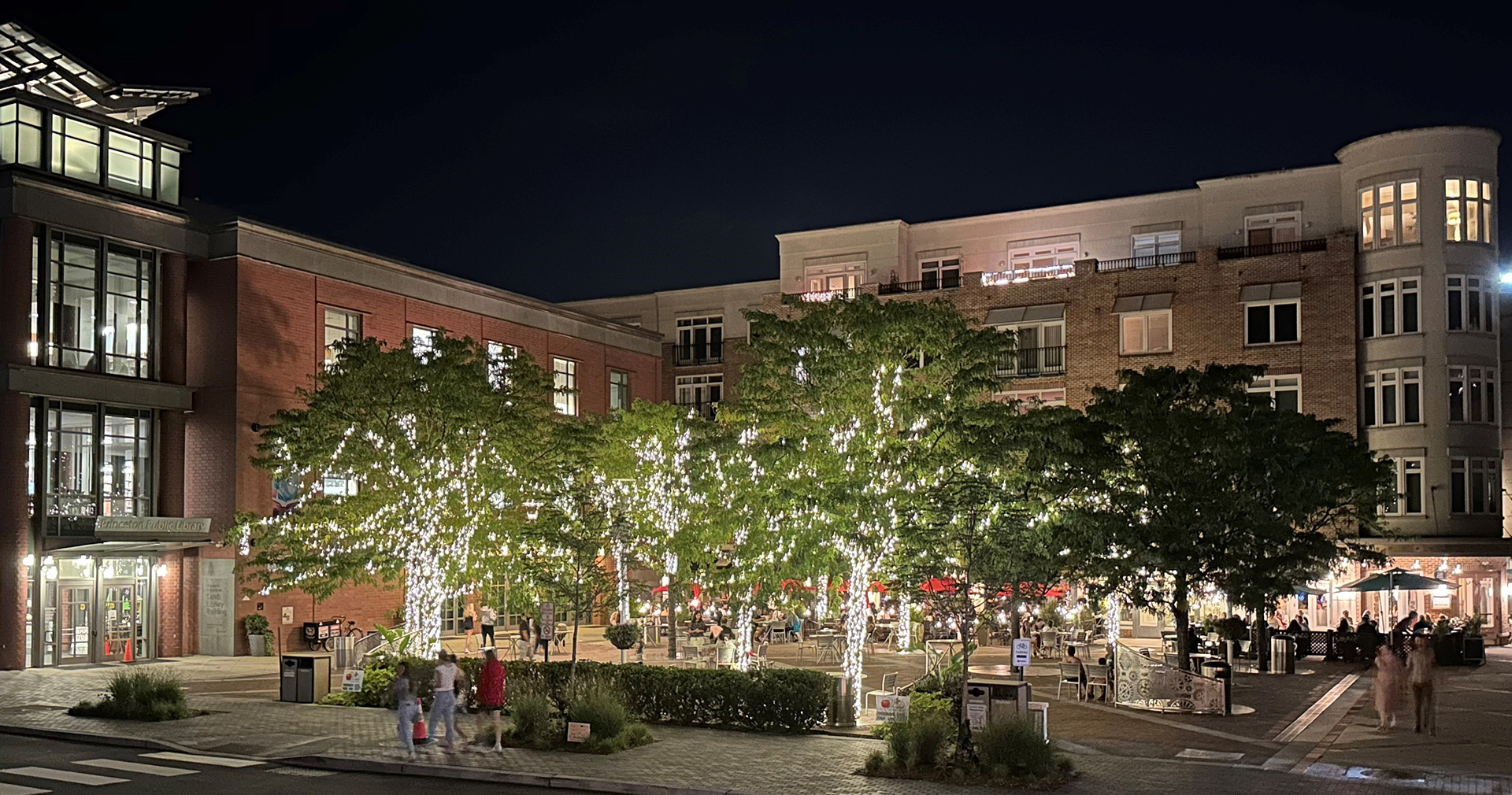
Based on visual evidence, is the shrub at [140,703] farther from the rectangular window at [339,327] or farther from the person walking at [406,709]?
the rectangular window at [339,327]

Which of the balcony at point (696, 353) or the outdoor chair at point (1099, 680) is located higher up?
the balcony at point (696, 353)

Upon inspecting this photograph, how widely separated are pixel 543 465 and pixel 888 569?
33.7 feet

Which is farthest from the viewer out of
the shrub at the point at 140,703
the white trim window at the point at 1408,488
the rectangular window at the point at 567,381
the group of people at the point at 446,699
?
the rectangular window at the point at 567,381

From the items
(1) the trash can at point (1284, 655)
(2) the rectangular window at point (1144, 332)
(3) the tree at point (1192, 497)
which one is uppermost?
(2) the rectangular window at point (1144, 332)

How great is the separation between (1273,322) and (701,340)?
2828 cm

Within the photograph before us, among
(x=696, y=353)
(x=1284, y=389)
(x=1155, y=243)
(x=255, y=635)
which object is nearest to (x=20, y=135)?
(x=255, y=635)

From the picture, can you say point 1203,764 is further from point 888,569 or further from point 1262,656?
point 1262,656

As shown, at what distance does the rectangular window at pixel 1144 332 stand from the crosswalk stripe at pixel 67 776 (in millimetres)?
41876

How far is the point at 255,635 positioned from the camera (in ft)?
126

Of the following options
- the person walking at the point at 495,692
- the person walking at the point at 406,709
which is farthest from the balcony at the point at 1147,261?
the person walking at the point at 406,709

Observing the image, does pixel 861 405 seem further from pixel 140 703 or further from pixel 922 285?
pixel 922 285

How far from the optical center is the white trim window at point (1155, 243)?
2159 inches

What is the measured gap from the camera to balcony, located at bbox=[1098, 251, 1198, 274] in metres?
52.6

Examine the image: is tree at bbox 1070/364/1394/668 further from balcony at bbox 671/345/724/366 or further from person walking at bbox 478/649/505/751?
balcony at bbox 671/345/724/366
